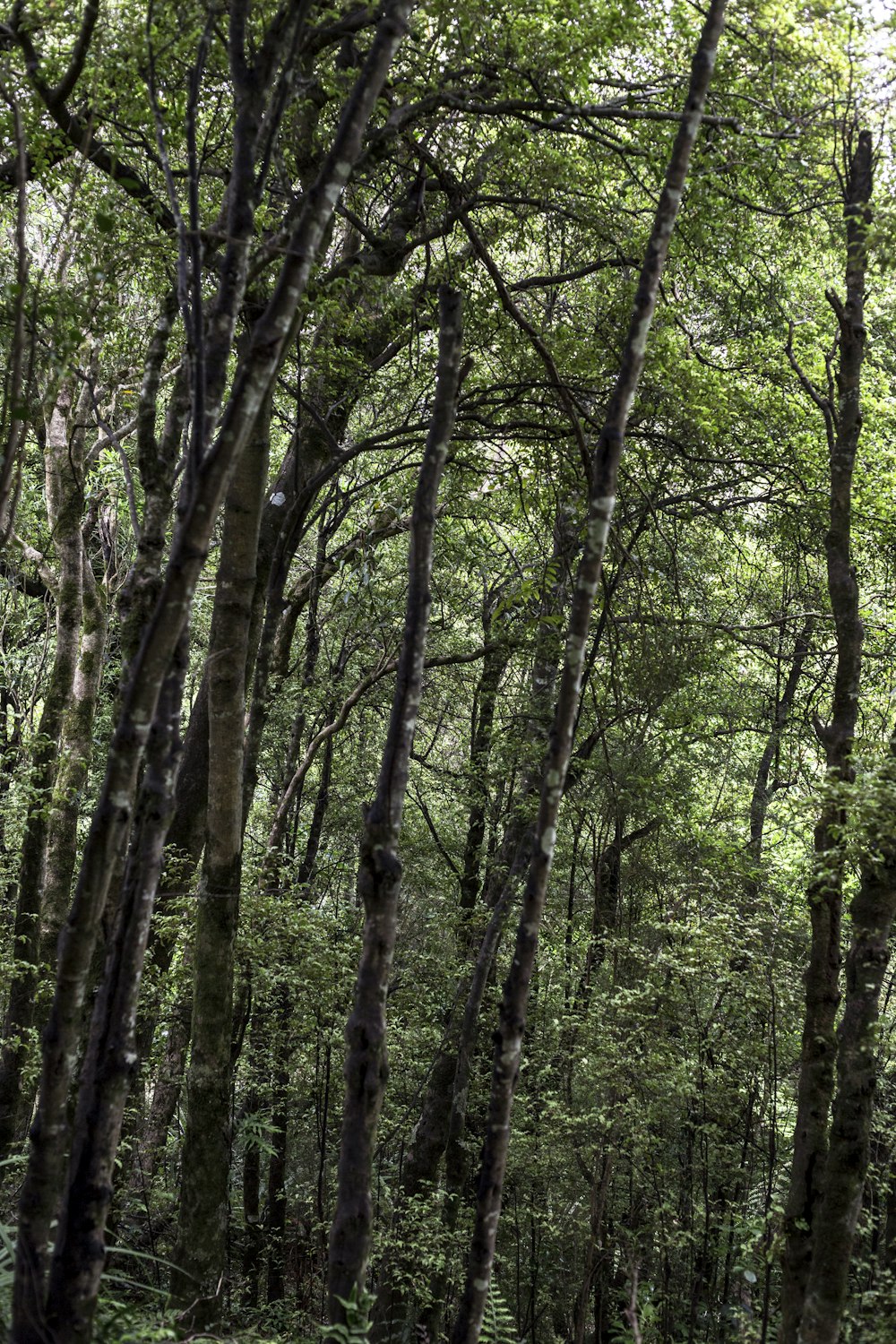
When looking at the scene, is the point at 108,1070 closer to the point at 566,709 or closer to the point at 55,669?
the point at 566,709

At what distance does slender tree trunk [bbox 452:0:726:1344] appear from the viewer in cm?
418

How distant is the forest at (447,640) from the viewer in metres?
3.79

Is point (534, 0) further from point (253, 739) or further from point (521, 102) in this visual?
point (253, 739)

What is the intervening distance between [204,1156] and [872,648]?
9.22 m

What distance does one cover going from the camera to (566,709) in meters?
4.14

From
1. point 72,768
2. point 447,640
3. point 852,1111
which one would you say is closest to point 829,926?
point 852,1111

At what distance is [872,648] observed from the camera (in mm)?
11492

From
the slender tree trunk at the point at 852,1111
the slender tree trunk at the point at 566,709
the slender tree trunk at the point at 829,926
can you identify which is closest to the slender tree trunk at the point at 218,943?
the slender tree trunk at the point at 566,709

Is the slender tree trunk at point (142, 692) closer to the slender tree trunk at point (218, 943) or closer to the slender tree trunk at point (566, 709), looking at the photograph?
the slender tree trunk at point (566, 709)

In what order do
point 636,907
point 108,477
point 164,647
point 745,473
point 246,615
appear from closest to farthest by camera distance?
1. point 164,647
2. point 246,615
3. point 745,473
4. point 108,477
5. point 636,907

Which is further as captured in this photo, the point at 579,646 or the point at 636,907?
the point at 636,907

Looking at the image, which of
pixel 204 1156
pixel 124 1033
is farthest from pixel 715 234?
pixel 204 1156

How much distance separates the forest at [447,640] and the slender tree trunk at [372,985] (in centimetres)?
2

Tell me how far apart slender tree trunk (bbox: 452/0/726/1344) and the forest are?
0.09 feet
